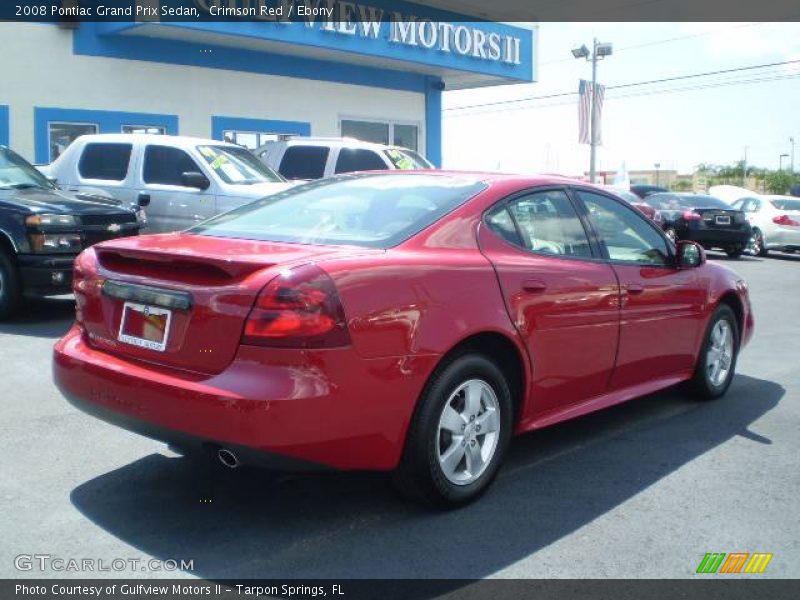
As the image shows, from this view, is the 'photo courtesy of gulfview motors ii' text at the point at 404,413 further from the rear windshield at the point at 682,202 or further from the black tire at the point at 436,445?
the rear windshield at the point at 682,202

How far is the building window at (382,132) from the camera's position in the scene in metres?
22.1

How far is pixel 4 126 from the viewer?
15.9 m

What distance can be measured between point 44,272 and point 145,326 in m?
5.09

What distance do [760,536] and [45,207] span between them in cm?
709

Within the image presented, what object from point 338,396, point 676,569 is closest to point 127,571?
point 338,396

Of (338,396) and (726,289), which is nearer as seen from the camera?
(338,396)

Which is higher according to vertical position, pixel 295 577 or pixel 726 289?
pixel 726 289

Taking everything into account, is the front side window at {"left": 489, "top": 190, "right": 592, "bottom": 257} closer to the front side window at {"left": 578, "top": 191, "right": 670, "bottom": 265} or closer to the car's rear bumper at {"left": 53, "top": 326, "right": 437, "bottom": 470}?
the front side window at {"left": 578, "top": 191, "right": 670, "bottom": 265}

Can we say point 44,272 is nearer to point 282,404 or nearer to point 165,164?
point 165,164

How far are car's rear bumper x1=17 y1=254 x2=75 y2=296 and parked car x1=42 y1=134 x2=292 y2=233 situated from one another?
2811 mm

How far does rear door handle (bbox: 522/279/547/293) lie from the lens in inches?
168

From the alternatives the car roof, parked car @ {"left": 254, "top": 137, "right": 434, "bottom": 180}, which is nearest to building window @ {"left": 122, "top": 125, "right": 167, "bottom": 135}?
parked car @ {"left": 254, "top": 137, "right": 434, "bottom": 180}

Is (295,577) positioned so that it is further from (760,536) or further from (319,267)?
(760,536)

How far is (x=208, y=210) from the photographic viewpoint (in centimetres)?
1109
